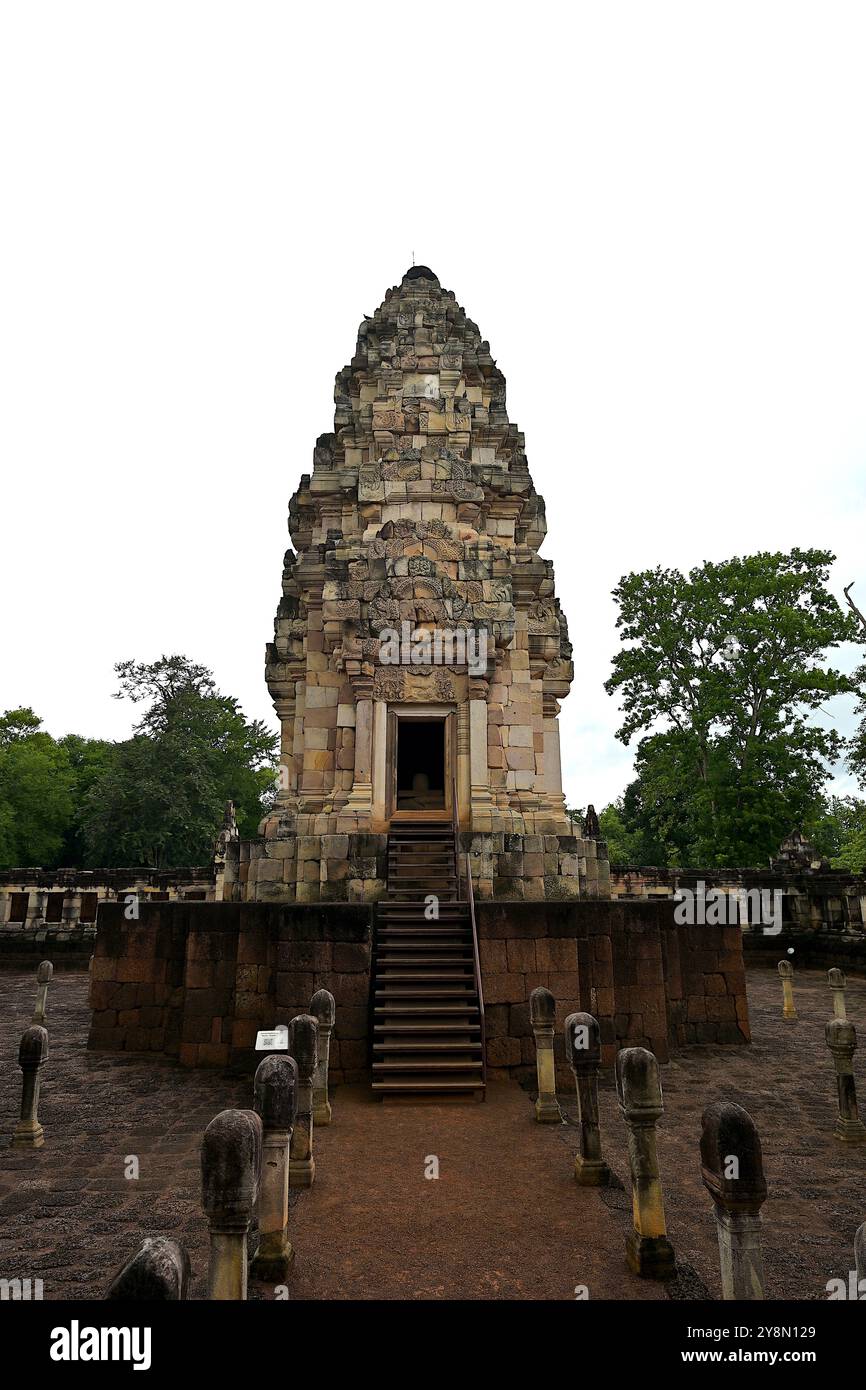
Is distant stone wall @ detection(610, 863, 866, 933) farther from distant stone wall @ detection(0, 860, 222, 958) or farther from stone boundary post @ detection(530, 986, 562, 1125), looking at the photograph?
stone boundary post @ detection(530, 986, 562, 1125)

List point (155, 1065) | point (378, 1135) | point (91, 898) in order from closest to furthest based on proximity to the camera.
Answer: point (378, 1135), point (155, 1065), point (91, 898)

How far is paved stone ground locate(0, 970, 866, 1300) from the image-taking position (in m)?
4.25

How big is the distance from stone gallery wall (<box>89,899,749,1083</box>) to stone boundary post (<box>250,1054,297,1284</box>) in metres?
4.43

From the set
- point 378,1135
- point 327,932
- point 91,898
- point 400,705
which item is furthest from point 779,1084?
point 91,898

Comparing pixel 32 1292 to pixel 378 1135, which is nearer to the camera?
pixel 32 1292

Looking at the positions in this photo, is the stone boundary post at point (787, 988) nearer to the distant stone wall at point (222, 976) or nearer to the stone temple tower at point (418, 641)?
the stone temple tower at point (418, 641)

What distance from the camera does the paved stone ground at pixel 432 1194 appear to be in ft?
13.9

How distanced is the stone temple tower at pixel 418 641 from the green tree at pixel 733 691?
1292cm

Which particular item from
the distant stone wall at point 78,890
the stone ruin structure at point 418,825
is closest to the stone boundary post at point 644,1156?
the stone ruin structure at point 418,825

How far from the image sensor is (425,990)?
8.98 meters
